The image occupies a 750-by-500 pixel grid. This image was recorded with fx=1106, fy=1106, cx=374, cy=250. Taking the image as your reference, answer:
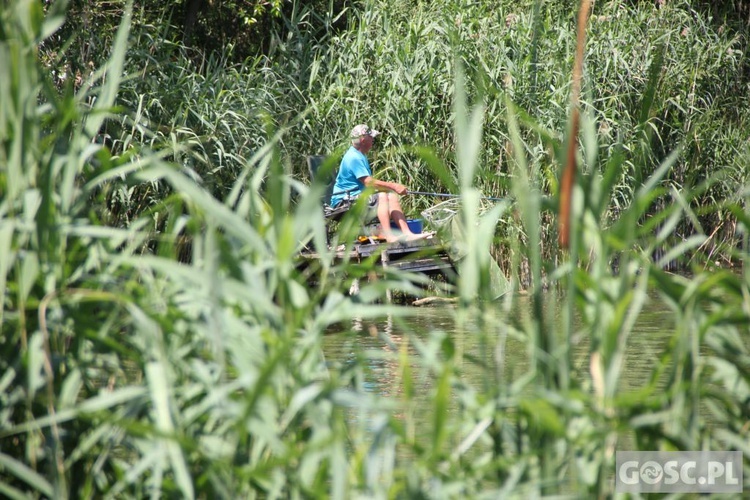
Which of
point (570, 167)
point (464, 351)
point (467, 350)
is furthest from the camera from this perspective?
point (467, 350)

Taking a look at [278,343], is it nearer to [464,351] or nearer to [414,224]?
[464,351]

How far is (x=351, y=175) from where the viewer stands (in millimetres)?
8812

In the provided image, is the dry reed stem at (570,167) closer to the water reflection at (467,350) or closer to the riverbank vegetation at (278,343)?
the riverbank vegetation at (278,343)

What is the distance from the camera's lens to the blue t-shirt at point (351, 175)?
8617 mm

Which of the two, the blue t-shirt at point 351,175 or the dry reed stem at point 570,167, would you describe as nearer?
the dry reed stem at point 570,167

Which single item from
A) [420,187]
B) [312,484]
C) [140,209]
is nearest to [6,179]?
[312,484]

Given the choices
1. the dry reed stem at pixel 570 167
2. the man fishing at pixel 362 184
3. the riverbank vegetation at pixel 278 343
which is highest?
the dry reed stem at pixel 570 167

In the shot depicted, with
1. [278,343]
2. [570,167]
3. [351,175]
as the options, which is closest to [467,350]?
[351,175]

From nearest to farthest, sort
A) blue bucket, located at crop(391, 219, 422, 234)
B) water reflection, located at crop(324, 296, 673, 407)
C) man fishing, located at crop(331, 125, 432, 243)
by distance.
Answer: water reflection, located at crop(324, 296, 673, 407) → man fishing, located at crop(331, 125, 432, 243) → blue bucket, located at crop(391, 219, 422, 234)

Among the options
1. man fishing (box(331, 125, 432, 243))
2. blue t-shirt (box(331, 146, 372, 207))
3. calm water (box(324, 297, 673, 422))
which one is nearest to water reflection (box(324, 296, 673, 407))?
calm water (box(324, 297, 673, 422))

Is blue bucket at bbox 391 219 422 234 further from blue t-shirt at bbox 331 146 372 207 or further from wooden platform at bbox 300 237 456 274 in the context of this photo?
blue t-shirt at bbox 331 146 372 207

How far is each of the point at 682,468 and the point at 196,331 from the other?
40.5 inches

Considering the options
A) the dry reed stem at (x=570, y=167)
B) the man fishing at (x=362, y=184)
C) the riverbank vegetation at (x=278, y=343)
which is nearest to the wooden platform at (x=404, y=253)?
the man fishing at (x=362, y=184)

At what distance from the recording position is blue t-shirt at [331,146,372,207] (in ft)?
28.3
